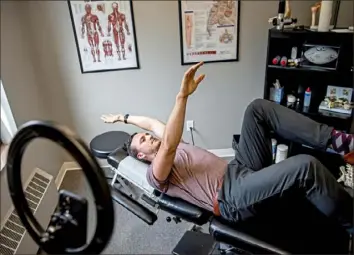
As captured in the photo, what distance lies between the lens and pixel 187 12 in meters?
2.31

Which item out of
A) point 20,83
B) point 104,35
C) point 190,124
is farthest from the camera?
point 190,124

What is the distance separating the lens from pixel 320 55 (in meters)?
2.16

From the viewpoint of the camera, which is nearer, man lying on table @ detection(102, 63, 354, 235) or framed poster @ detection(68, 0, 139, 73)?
man lying on table @ detection(102, 63, 354, 235)

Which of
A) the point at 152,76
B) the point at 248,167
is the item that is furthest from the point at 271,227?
the point at 152,76

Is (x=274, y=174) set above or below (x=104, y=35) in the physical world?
below

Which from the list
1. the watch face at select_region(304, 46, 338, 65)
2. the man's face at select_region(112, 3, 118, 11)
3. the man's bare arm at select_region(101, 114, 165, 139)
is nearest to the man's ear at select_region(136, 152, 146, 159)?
the man's bare arm at select_region(101, 114, 165, 139)

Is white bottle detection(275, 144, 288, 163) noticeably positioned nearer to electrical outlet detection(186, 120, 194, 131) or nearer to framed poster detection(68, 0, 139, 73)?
electrical outlet detection(186, 120, 194, 131)

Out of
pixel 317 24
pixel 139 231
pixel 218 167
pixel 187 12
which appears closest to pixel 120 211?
pixel 139 231

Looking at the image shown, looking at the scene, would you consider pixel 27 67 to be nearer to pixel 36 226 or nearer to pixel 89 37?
pixel 89 37

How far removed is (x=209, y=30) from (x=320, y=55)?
811 mm

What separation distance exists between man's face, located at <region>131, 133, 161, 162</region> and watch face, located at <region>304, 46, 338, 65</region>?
4.21ft

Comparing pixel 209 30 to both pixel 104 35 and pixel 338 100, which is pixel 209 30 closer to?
pixel 104 35

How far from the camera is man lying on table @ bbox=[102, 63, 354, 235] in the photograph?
4.16 feet

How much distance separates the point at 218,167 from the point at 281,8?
4.10ft
